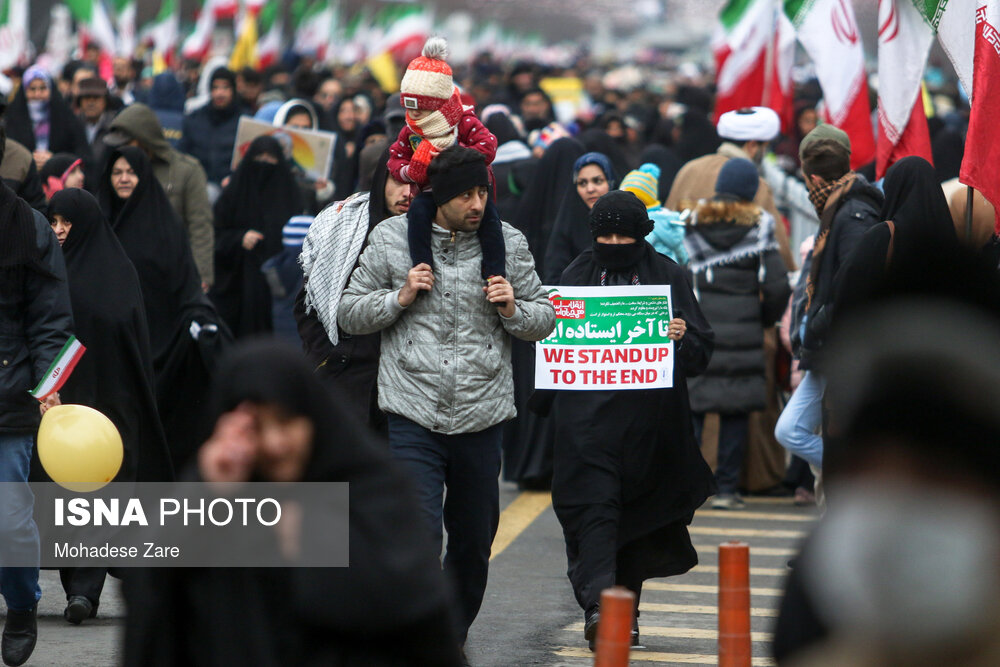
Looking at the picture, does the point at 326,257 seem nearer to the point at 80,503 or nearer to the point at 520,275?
the point at 520,275

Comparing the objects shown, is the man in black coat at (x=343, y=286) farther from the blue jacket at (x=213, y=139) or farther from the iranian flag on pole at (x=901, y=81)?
the blue jacket at (x=213, y=139)

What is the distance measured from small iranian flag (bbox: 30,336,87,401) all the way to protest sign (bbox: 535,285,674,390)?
5.71ft

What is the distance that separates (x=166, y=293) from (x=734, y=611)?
4.41m

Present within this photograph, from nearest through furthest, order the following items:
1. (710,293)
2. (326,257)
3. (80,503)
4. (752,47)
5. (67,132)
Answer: (326,257) < (80,503) < (710,293) < (67,132) < (752,47)

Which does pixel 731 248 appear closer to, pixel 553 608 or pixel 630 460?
pixel 553 608

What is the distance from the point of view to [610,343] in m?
6.55

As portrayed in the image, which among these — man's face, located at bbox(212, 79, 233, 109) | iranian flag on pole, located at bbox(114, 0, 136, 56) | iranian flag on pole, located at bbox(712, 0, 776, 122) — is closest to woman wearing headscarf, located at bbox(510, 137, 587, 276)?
man's face, located at bbox(212, 79, 233, 109)

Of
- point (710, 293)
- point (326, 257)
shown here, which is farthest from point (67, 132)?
point (326, 257)

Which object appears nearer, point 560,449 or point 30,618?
point 30,618

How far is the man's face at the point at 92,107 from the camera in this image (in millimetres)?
12688

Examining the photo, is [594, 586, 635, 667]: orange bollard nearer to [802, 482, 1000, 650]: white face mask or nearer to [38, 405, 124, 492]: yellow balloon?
[802, 482, 1000, 650]: white face mask

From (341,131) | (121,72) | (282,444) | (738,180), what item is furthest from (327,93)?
(282,444)

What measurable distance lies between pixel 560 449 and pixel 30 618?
204 cm

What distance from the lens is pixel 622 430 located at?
6.45 metres
